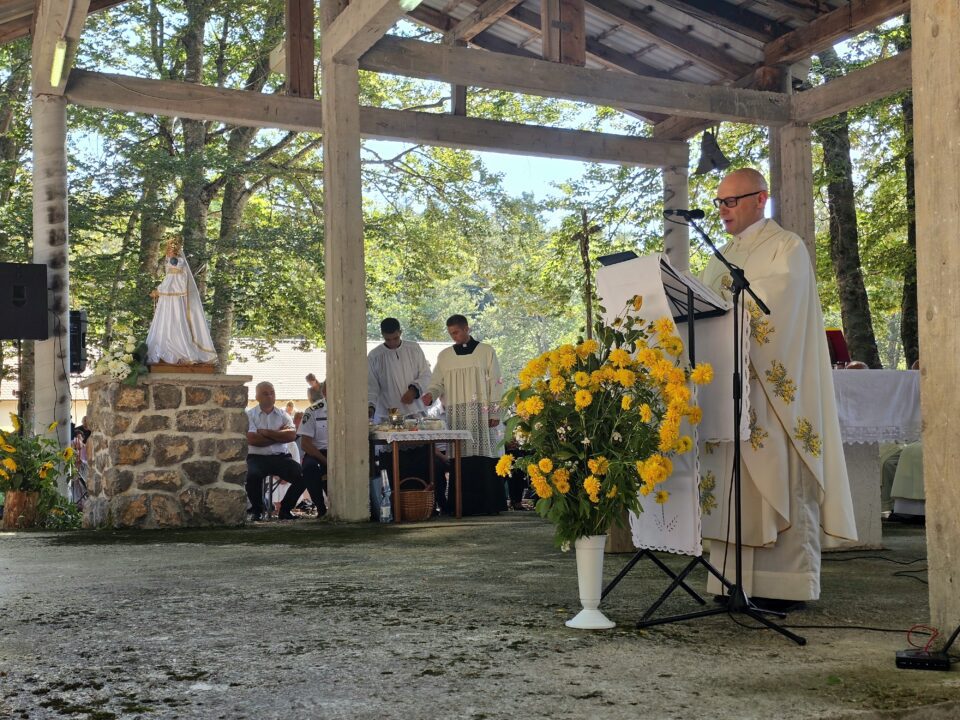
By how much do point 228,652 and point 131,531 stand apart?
16.7 feet

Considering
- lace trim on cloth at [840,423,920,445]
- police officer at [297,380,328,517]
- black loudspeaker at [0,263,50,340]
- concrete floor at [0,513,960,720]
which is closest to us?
concrete floor at [0,513,960,720]

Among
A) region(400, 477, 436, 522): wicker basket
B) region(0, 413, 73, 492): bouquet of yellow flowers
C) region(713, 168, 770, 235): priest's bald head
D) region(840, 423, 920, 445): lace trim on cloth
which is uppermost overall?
region(713, 168, 770, 235): priest's bald head

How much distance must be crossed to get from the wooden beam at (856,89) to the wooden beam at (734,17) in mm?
706

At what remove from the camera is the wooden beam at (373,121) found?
1018 centimetres

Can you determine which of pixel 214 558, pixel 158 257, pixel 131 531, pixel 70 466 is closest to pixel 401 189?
pixel 158 257

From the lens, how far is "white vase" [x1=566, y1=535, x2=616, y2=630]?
3.84 metres

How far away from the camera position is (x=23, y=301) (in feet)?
32.0

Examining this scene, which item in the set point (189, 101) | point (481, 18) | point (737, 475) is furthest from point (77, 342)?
point (737, 475)

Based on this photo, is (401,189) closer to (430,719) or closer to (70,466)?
(70,466)

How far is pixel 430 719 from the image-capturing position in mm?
2641

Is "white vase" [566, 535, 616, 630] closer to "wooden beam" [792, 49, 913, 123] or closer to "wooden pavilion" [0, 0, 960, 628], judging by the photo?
"wooden pavilion" [0, 0, 960, 628]

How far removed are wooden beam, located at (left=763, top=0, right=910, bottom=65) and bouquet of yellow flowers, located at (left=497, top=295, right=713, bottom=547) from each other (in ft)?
22.6

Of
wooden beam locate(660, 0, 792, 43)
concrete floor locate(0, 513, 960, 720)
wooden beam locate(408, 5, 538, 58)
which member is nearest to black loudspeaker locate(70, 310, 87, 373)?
concrete floor locate(0, 513, 960, 720)

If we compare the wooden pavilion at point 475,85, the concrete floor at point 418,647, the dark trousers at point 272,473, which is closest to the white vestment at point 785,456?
the concrete floor at point 418,647
